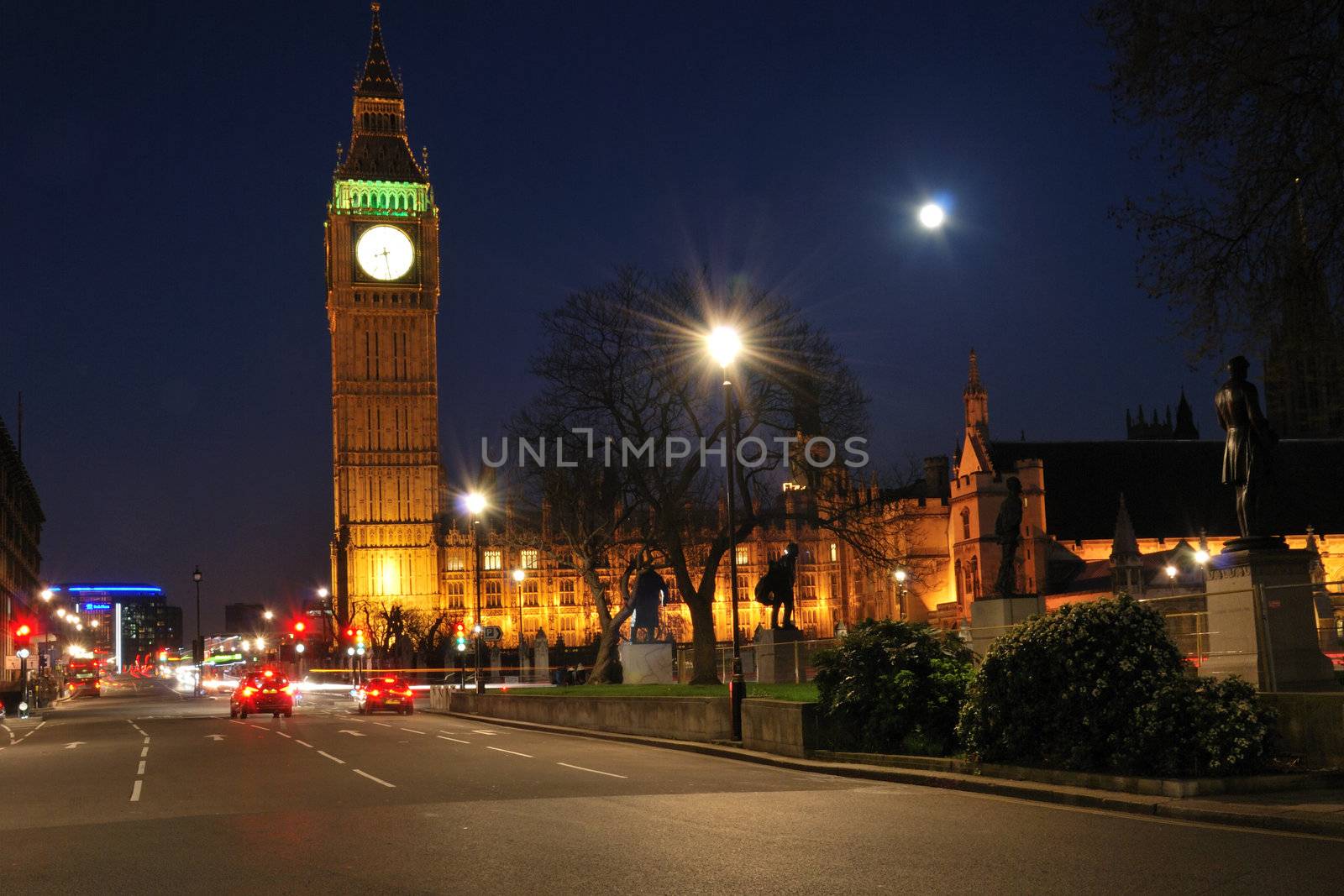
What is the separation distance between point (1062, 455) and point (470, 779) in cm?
8010

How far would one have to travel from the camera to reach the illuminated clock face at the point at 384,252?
129 metres

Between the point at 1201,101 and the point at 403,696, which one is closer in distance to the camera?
the point at 1201,101

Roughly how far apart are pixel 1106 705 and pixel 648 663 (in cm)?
3427

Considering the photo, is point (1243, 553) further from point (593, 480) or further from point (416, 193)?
point (416, 193)

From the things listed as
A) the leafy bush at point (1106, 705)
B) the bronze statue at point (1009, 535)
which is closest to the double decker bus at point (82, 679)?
the bronze statue at point (1009, 535)

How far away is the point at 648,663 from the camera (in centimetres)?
4975

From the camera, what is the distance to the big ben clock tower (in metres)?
129

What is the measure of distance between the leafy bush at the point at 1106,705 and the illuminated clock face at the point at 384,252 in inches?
4580

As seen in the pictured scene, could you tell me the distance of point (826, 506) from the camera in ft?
137

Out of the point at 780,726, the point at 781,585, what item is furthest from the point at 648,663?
the point at 780,726

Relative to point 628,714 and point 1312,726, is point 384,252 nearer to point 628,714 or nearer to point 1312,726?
point 628,714

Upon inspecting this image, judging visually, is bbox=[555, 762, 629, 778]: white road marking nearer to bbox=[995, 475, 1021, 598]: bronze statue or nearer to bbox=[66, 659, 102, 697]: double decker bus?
bbox=[995, 475, 1021, 598]: bronze statue

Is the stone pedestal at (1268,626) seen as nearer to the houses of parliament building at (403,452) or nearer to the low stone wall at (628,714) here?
the low stone wall at (628,714)

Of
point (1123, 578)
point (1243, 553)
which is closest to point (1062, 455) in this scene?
point (1123, 578)
